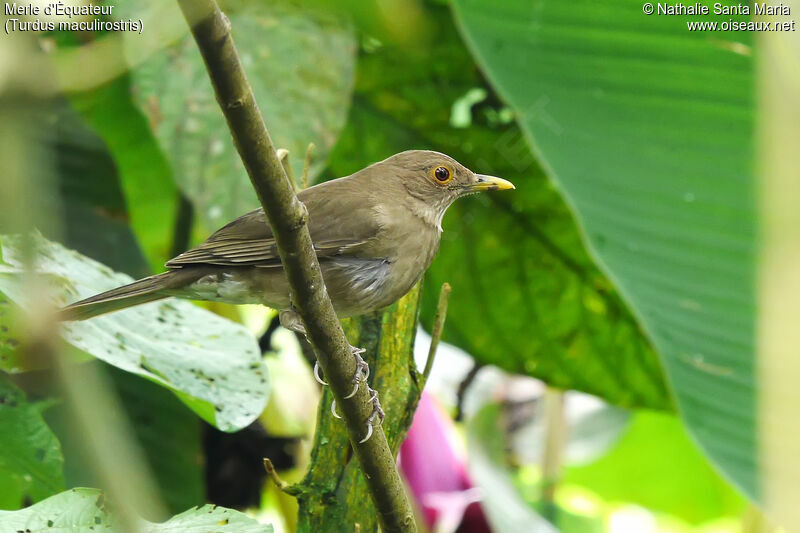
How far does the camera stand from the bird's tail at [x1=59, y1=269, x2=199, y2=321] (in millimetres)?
2324

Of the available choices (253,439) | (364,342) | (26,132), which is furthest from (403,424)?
(26,132)

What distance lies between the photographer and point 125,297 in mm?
2447

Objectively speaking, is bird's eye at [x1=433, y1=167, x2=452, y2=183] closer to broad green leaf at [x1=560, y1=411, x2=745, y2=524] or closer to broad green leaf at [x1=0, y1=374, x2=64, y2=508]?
broad green leaf at [x1=0, y1=374, x2=64, y2=508]

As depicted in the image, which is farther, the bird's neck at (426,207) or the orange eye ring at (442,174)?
the orange eye ring at (442,174)

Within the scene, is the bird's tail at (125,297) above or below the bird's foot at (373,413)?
above

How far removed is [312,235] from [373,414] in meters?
0.84

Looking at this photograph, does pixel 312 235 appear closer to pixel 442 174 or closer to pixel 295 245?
pixel 442 174

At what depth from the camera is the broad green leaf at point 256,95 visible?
2.98 metres

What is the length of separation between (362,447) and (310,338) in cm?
26

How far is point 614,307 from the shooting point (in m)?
3.95

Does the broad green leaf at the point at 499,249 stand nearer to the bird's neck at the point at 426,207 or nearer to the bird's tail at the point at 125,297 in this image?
the bird's neck at the point at 426,207

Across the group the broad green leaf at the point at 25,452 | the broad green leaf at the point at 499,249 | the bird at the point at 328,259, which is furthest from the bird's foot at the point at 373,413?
the broad green leaf at the point at 499,249

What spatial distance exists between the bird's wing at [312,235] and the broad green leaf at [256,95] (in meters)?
0.25

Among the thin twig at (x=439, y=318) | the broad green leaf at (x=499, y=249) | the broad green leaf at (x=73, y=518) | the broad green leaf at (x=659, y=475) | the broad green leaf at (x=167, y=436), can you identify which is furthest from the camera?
the broad green leaf at (x=659, y=475)
